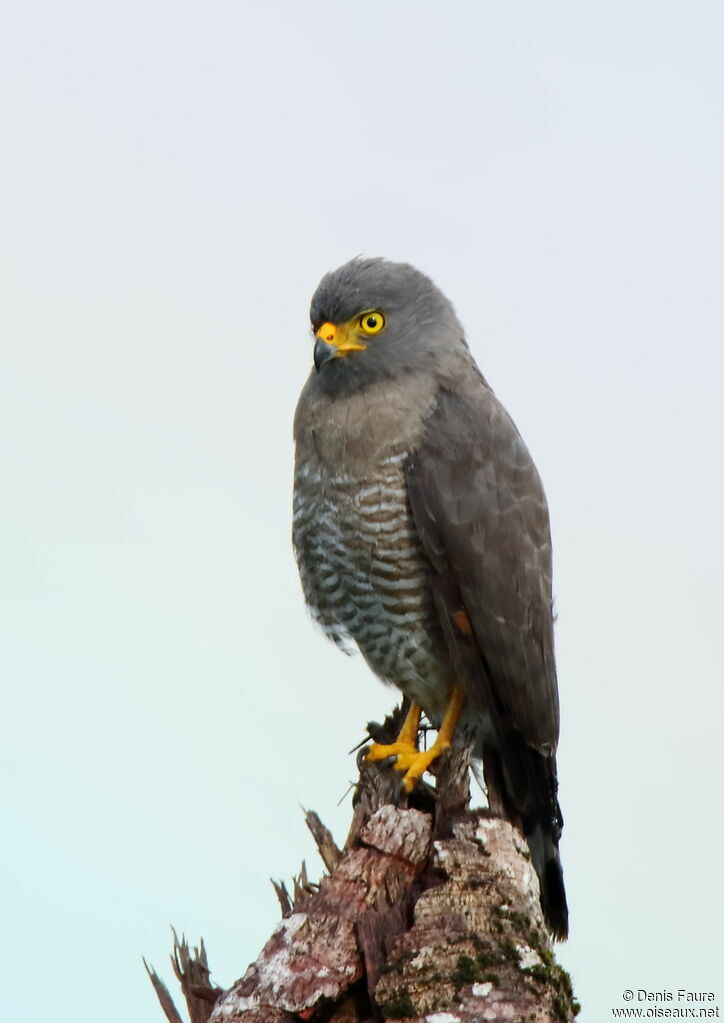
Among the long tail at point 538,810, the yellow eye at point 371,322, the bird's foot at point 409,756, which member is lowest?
the long tail at point 538,810

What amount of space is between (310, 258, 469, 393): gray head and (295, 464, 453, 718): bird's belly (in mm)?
566

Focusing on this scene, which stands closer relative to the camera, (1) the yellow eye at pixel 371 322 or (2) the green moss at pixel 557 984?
(2) the green moss at pixel 557 984

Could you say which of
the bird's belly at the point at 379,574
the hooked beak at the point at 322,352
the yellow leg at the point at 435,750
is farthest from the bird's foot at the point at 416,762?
the hooked beak at the point at 322,352

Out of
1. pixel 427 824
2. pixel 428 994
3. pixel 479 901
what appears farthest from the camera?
pixel 427 824

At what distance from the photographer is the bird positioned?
589cm

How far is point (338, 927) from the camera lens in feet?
15.7

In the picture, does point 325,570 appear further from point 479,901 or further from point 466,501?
point 479,901

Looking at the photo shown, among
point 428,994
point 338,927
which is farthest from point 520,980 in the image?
point 338,927

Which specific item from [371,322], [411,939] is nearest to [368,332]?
[371,322]

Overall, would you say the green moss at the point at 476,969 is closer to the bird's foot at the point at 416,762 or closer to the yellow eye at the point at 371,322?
the bird's foot at the point at 416,762

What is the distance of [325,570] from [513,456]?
1.02 metres

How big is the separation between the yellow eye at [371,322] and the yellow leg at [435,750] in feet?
5.67

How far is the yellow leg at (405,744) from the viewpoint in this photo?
6.09 meters

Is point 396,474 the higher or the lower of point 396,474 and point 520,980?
the higher
